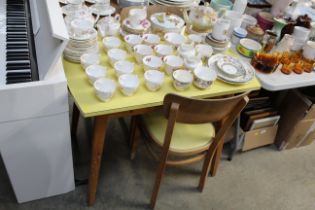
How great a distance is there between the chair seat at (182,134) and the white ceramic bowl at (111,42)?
0.37 metres

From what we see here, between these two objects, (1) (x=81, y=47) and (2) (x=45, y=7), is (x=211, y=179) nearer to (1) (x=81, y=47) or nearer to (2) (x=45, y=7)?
(1) (x=81, y=47)

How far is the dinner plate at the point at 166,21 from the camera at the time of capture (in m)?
1.40

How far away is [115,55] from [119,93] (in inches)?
8.5

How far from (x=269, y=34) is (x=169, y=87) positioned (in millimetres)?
722

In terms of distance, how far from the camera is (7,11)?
4.17 feet

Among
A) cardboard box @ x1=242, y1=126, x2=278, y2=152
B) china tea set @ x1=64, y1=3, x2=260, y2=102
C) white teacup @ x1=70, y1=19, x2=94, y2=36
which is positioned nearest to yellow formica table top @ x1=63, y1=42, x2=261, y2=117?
china tea set @ x1=64, y1=3, x2=260, y2=102

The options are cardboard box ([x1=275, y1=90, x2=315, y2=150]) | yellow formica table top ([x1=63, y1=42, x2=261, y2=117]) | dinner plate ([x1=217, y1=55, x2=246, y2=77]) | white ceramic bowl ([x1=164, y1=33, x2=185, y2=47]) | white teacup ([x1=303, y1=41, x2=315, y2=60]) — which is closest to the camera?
yellow formica table top ([x1=63, y1=42, x2=261, y2=117])

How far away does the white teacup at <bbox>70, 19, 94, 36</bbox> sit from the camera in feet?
3.90

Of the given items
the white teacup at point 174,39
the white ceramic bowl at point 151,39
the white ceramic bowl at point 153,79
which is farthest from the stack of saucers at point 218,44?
the white ceramic bowl at point 153,79

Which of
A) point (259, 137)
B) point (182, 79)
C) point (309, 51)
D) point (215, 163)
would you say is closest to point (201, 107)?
point (182, 79)

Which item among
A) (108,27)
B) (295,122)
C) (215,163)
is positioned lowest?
(215,163)

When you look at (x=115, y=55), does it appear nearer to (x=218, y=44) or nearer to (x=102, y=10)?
(x=102, y=10)

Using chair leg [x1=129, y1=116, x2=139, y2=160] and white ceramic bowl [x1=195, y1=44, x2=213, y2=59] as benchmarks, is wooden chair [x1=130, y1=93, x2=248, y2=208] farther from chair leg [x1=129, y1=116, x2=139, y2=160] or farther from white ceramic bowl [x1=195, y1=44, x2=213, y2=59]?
white ceramic bowl [x1=195, y1=44, x2=213, y2=59]

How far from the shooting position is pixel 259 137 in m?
1.83
